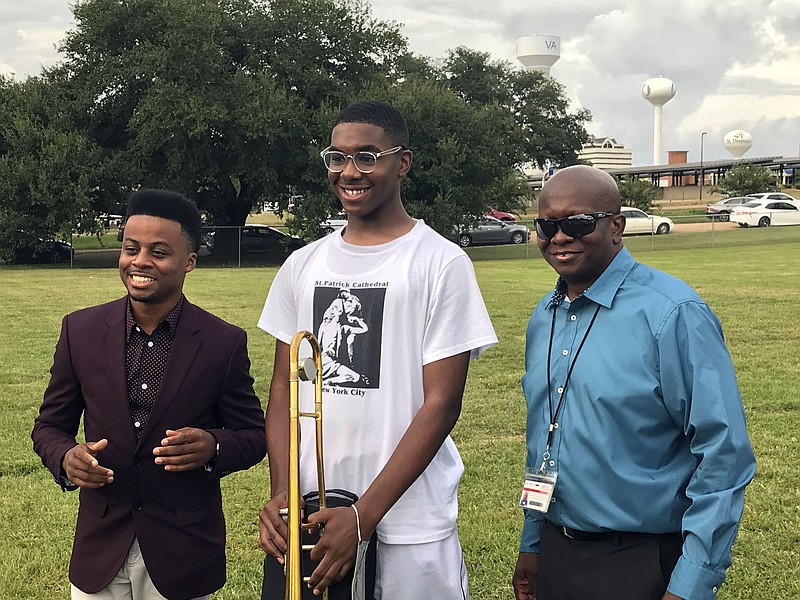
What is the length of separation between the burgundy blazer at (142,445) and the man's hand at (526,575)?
95 cm

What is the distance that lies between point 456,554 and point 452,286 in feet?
2.78

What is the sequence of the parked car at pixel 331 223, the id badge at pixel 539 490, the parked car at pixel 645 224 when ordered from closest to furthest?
1. the id badge at pixel 539 490
2. the parked car at pixel 331 223
3. the parked car at pixel 645 224

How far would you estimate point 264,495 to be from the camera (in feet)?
19.5

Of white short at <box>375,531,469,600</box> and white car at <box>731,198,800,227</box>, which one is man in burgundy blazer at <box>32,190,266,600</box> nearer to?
white short at <box>375,531,469,600</box>

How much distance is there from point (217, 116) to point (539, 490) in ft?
92.2

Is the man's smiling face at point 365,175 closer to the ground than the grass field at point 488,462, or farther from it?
farther from it

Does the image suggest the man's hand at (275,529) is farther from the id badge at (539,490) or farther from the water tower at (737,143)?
the water tower at (737,143)

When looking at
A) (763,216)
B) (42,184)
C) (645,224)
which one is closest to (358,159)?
(42,184)

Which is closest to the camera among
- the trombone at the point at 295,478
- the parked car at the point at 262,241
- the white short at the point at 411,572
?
the trombone at the point at 295,478

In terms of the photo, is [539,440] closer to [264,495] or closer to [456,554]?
[456,554]

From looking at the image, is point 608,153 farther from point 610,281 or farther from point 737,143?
point 610,281

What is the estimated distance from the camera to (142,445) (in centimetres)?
273

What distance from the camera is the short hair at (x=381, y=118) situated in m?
2.76

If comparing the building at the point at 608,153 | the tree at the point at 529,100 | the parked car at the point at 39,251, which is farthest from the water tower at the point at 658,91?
the parked car at the point at 39,251
